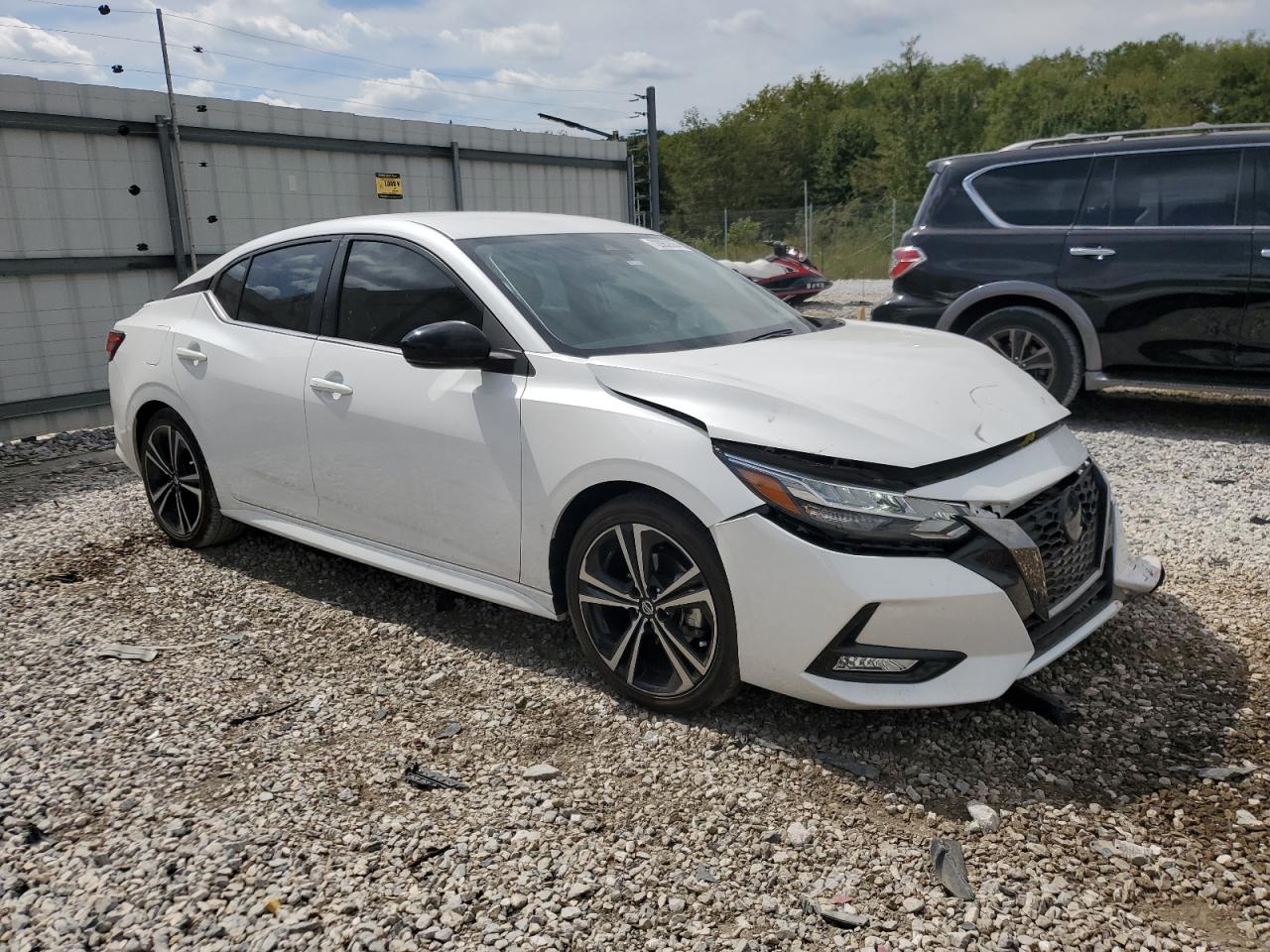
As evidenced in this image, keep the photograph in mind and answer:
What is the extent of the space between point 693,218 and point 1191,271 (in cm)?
2645

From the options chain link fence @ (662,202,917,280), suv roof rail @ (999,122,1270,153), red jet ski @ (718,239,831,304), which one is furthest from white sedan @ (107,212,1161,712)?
chain link fence @ (662,202,917,280)

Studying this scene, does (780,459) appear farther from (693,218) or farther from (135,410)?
(693,218)

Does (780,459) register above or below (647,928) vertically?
above

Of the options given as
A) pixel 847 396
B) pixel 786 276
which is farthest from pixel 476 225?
pixel 786 276

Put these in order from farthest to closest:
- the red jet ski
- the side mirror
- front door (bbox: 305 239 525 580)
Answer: the red jet ski → front door (bbox: 305 239 525 580) → the side mirror

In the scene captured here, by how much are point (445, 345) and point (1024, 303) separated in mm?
5338

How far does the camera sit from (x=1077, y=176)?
7.26 meters

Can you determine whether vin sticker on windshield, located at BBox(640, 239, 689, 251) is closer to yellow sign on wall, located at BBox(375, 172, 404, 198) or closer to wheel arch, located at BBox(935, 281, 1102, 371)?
wheel arch, located at BBox(935, 281, 1102, 371)

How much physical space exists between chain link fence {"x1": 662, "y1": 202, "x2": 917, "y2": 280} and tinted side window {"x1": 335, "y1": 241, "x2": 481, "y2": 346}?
23.1 meters

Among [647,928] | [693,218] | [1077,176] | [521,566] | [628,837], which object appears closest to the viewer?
[647,928]

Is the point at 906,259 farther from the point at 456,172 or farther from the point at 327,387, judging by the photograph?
the point at 456,172

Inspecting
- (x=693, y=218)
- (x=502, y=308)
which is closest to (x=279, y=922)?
(x=502, y=308)

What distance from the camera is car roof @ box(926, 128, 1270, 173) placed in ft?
22.1

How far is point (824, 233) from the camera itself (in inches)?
1159
